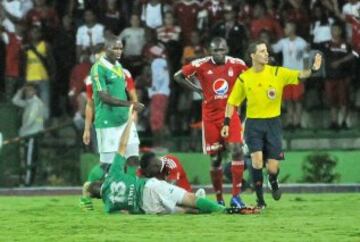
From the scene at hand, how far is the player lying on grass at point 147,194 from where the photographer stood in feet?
52.6

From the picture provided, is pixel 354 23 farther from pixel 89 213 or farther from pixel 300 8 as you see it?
pixel 89 213

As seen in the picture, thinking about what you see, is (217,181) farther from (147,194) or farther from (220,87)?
(147,194)

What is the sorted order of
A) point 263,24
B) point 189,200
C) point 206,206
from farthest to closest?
point 263,24
point 206,206
point 189,200

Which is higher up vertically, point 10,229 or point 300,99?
point 300,99

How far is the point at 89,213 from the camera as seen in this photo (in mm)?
17484

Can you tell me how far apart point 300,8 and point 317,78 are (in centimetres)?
158

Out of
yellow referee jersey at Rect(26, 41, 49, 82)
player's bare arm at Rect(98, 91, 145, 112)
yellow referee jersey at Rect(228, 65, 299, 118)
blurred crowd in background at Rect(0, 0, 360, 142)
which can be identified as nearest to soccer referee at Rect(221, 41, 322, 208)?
yellow referee jersey at Rect(228, 65, 299, 118)

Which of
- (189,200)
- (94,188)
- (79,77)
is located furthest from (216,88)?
(79,77)

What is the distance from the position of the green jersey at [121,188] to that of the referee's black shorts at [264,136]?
2094 mm

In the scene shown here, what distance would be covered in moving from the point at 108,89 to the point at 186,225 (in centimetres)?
377

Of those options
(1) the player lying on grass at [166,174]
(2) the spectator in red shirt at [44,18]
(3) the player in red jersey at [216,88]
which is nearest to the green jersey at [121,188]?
(1) the player lying on grass at [166,174]

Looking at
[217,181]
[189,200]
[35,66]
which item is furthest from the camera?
[35,66]

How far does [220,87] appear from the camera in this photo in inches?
730

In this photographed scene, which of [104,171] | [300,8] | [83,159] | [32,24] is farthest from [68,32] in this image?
[104,171]
